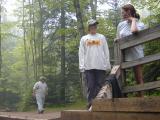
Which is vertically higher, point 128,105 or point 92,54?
point 92,54

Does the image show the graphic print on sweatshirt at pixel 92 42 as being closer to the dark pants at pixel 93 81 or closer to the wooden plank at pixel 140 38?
the dark pants at pixel 93 81

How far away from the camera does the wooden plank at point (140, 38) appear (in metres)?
5.08

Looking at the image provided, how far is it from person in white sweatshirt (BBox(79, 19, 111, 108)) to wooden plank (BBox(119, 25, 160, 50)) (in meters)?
1.00

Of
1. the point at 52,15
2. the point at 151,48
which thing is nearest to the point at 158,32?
the point at 151,48

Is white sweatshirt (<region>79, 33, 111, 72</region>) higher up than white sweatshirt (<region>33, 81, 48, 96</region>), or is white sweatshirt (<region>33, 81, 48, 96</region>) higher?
white sweatshirt (<region>79, 33, 111, 72</region>)

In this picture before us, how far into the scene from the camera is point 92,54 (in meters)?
6.70

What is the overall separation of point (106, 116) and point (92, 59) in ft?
5.47

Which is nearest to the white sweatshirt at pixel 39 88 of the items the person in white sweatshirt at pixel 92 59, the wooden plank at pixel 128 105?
the person in white sweatshirt at pixel 92 59

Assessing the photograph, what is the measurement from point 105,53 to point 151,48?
4.70m

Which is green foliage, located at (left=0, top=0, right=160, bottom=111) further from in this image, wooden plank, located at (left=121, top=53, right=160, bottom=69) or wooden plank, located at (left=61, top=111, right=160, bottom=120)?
wooden plank, located at (left=61, top=111, right=160, bottom=120)

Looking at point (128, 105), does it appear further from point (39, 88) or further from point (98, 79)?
point (39, 88)

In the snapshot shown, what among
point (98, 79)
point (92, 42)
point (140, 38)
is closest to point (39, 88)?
point (98, 79)

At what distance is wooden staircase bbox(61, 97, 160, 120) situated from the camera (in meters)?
4.54

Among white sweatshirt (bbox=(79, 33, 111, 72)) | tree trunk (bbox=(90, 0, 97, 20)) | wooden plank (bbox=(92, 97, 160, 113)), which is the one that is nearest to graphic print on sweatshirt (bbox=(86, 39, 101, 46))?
white sweatshirt (bbox=(79, 33, 111, 72))
